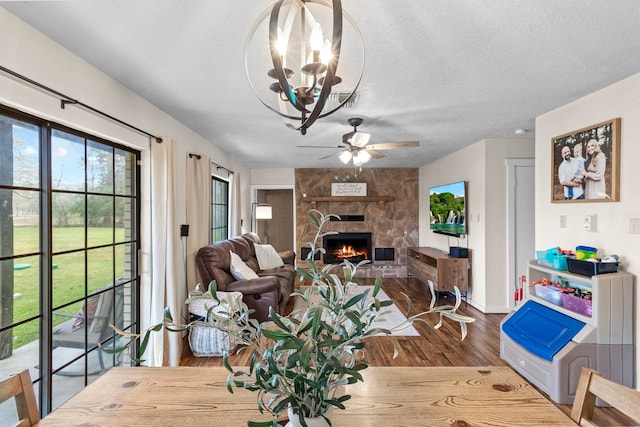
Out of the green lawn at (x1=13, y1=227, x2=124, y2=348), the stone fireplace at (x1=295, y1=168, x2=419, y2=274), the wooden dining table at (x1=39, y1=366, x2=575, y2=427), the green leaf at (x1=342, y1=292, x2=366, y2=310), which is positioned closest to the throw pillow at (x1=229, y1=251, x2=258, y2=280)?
the green lawn at (x1=13, y1=227, x2=124, y2=348)

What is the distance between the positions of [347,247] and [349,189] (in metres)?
1.27

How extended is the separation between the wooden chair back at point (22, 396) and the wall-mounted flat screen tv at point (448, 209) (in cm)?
483

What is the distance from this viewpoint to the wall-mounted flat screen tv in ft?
15.5

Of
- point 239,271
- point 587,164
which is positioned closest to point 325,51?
point 587,164

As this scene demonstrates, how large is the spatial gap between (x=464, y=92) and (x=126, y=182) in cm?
293

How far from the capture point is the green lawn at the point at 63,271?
1.71 meters

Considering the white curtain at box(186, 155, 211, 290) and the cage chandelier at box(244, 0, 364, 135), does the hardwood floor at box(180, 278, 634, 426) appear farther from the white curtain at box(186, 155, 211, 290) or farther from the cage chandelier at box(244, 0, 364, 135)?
the cage chandelier at box(244, 0, 364, 135)

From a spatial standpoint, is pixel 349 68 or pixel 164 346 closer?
pixel 349 68

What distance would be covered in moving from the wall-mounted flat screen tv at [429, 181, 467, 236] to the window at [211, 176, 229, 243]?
3.73 m

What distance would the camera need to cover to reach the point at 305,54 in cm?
145

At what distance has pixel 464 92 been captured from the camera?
2.55 m

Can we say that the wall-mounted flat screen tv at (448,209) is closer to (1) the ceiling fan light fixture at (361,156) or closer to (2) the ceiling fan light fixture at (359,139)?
(1) the ceiling fan light fixture at (361,156)

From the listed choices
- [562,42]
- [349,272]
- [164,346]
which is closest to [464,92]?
[562,42]

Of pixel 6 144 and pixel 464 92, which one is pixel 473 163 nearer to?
pixel 464 92
